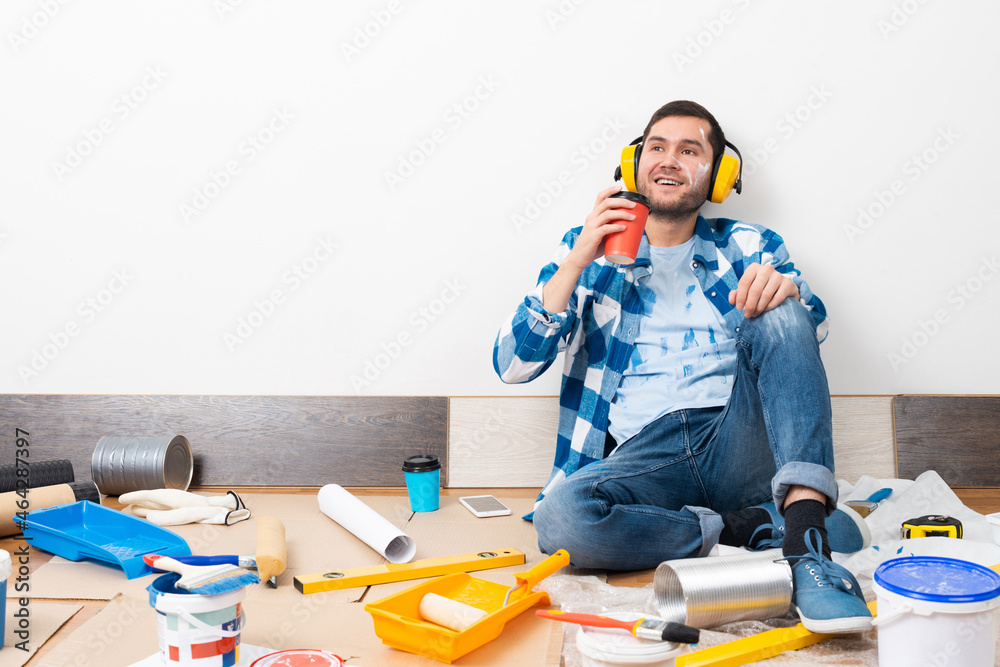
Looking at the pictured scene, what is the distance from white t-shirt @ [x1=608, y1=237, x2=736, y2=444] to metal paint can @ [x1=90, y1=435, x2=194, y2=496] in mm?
1190

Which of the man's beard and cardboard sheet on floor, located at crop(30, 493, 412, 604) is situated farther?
the man's beard

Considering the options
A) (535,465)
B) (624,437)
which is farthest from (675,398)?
(535,465)

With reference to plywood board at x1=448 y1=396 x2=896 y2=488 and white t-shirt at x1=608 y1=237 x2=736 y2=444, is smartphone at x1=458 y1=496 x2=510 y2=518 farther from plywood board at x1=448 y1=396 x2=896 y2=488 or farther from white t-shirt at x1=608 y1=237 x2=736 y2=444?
white t-shirt at x1=608 y1=237 x2=736 y2=444

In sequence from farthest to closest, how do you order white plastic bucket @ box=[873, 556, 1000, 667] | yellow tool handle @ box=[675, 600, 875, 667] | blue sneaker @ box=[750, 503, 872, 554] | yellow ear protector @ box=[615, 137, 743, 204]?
yellow ear protector @ box=[615, 137, 743, 204] < blue sneaker @ box=[750, 503, 872, 554] < yellow tool handle @ box=[675, 600, 875, 667] < white plastic bucket @ box=[873, 556, 1000, 667]

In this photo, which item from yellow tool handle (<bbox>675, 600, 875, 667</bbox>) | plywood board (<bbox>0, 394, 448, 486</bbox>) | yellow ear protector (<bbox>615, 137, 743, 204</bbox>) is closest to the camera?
yellow tool handle (<bbox>675, 600, 875, 667</bbox>)

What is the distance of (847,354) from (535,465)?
92 centimetres

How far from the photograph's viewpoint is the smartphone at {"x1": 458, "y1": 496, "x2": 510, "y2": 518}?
189cm

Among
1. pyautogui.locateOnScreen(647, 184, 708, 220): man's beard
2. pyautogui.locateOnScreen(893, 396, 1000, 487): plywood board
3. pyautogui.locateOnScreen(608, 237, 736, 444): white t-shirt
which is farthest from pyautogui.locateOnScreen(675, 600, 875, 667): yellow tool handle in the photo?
pyautogui.locateOnScreen(893, 396, 1000, 487): plywood board

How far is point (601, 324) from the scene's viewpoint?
5.91 feet

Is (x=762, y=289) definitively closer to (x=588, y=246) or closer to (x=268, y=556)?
(x=588, y=246)

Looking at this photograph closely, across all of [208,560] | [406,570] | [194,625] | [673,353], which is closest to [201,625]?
[194,625]

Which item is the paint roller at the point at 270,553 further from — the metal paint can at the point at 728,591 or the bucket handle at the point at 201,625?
the metal paint can at the point at 728,591

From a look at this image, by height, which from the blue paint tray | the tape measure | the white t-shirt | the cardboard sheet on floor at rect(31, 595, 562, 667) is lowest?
the cardboard sheet on floor at rect(31, 595, 562, 667)

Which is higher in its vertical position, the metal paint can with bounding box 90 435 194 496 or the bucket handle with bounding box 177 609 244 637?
the metal paint can with bounding box 90 435 194 496
